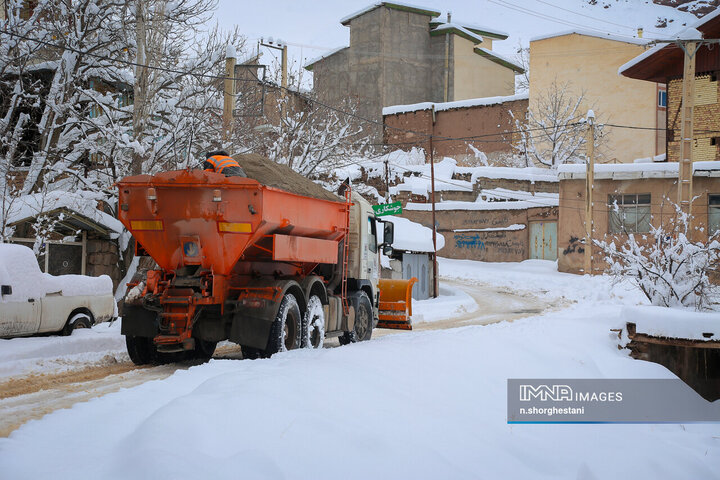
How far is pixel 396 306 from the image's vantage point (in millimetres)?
14039

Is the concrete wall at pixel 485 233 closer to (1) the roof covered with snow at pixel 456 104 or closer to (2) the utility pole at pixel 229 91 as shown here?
(1) the roof covered with snow at pixel 456 104

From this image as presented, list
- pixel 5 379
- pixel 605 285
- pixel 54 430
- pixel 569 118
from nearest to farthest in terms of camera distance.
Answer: pixel 54 430, pixel 5 379, pixel 605 285, pixel 569 118

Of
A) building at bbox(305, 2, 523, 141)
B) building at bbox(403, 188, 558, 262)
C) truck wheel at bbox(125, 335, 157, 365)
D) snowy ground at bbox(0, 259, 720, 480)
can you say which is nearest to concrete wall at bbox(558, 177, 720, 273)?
building at bbox(403, 188, 558, 262)

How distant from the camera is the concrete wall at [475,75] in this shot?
5106cm

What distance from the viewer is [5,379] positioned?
7.93 m

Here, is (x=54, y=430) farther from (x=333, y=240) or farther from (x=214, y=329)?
(x=333, y=240)

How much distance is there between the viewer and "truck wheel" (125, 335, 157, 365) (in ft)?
30.7

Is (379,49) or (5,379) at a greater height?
(379,49)

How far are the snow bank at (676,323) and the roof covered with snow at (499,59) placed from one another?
45.9 m

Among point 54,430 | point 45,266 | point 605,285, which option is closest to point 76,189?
point 45,266

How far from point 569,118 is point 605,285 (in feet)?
73.4

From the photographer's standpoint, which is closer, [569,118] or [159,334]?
[159,334]

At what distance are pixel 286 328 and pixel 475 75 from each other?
152 feet

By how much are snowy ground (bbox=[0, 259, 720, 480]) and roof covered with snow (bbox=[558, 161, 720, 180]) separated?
21.8 m
